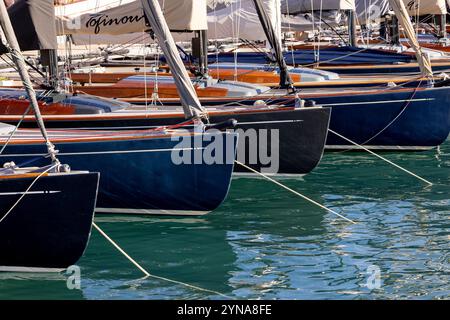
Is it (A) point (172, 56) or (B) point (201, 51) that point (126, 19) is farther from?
(A) point (172, 56)

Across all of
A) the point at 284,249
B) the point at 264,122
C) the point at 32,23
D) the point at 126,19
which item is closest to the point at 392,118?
the point at 264,122

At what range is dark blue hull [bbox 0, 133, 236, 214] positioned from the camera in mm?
15766

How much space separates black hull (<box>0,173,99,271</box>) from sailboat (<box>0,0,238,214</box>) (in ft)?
9.74

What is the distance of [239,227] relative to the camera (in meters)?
15.7

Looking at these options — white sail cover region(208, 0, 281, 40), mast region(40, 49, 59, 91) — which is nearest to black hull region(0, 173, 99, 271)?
mast region(40, 49, 59, 91)

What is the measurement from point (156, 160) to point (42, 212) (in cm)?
341

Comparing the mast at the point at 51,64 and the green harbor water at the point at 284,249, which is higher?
the mast at the point at 51,64

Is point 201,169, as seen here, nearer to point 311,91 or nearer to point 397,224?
point 397,224

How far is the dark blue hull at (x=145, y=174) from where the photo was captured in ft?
51.7

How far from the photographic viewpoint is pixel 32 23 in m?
17.7

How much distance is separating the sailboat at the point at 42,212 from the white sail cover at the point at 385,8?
67.4ft

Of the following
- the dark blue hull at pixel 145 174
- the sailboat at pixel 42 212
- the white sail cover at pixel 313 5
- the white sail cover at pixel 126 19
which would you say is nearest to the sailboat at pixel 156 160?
the dark blue hull at pixel 145 174

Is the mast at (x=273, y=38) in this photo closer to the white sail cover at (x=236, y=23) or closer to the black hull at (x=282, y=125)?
the black hull at (x=282, y=125)
